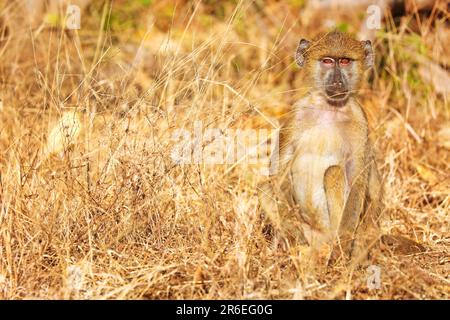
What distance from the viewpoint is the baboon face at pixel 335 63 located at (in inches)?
181

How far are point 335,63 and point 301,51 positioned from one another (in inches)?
10.2

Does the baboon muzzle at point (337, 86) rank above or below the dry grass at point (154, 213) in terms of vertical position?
above

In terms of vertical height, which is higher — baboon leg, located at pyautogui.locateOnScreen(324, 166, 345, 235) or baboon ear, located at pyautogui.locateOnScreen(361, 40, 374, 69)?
baboon ear, located at pyautogui.locateOnScreen(361, 40, 374, 69)

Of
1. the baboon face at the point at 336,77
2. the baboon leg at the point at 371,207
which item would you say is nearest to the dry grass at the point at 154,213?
the baboon leg at the point at 371,207

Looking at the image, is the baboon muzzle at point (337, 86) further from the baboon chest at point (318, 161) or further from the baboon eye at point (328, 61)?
the baboon chest at point (318, 161)

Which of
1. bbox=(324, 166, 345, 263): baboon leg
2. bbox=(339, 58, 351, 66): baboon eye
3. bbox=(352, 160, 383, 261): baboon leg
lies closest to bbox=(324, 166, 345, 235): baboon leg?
bbox=(324, 166, 345, 263): baboon leg

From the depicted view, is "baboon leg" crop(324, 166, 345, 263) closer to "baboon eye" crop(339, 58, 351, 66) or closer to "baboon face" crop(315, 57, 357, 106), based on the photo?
"baboon face" crop(315, 57, 357, 106)

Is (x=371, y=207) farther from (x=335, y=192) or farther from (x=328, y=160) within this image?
(x=328, y=160)

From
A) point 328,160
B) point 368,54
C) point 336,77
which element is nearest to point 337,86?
point 336,77

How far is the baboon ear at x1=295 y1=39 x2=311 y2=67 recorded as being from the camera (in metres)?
4.72

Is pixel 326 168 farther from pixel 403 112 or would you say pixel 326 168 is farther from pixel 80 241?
pixel 403 112

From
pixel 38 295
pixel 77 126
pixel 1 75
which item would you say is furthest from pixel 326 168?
pixel 1 75
